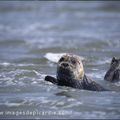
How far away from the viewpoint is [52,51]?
20.3m

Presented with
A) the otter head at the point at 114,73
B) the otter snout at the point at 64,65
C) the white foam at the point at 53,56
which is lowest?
the otter head at the point at 114,73

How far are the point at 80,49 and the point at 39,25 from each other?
9.26 metres

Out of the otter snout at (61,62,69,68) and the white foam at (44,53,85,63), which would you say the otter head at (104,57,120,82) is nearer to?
the otter snout at (61,62,69,68)

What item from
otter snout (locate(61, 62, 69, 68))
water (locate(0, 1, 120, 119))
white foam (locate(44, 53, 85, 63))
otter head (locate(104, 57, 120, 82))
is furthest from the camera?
white foam (locate(44, 53, 85, 63))

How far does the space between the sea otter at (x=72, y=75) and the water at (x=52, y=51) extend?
187 mm

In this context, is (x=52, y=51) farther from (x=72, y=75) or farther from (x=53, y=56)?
(x=72, y=75)

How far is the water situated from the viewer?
440 inches

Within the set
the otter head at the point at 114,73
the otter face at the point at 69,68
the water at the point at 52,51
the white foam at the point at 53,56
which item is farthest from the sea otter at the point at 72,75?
the white foam at the point at 53,56

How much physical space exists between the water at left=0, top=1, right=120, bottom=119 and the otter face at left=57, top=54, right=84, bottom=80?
0.37m

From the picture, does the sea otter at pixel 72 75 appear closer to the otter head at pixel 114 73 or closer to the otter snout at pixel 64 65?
the otter snout at pixel 64 65

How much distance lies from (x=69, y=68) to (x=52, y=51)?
8.16 meters

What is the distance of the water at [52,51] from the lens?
1116 centimetres

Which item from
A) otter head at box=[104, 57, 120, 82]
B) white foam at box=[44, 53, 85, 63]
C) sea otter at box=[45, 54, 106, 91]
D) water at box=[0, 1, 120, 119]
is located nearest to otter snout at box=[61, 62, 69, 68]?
sea otter at box=[45, 54, 106, 91]

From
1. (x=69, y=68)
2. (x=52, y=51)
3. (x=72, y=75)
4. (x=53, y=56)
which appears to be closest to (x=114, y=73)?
(x=72, y=75)
